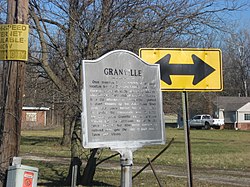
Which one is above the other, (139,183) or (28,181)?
(28,181)

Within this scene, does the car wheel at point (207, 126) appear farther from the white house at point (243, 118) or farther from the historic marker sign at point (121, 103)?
the historic marker sign at point (121, 103)

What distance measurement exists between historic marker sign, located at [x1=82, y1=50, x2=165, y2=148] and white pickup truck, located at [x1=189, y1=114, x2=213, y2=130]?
54.9 metres

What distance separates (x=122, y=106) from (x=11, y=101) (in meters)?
2.78

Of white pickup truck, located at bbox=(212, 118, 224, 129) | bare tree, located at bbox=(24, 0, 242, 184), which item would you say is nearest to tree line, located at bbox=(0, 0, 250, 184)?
bare tree, located at bbox=(24, 0, 242, 184)

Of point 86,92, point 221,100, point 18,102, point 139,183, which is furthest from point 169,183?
point 221,100

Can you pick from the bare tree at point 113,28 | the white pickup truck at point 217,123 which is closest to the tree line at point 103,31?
the bare tree at point 113,28

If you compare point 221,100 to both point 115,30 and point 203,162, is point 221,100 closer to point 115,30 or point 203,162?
point 203,162

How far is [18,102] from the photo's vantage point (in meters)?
7.12

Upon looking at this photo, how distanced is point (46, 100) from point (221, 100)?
52.1 metres

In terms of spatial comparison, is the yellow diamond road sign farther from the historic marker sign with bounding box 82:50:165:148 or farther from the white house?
the white house

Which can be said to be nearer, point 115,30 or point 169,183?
point 115,30

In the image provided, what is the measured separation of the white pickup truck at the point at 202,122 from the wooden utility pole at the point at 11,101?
53216mm

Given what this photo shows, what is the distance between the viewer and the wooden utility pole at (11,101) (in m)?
7.02

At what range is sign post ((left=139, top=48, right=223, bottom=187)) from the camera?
19.2 feet
